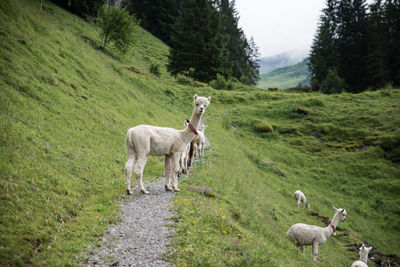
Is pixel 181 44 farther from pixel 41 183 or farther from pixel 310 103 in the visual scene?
pixel 41 183

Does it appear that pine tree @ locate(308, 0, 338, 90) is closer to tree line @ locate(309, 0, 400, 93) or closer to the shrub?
tree line @ locate(309, 0, 400, 93)

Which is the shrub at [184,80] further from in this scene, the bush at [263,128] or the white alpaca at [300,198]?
the white alpaca at [300,198]

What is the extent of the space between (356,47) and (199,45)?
47.5 metres

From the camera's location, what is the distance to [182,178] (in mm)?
12508

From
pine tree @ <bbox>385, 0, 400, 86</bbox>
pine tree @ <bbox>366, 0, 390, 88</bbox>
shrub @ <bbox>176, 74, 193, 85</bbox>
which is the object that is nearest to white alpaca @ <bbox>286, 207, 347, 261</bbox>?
shrub @ <bbox>176, 74, 193, 85</bbox>

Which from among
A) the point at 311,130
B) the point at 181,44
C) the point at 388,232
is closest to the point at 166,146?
the point at 388,232

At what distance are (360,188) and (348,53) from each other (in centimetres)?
6078

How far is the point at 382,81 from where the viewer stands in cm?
6150

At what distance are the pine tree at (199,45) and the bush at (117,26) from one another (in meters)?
16.3

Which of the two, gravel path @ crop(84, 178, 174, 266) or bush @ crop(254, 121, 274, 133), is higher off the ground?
gravel path @ crop(84, 178, 174, 266)

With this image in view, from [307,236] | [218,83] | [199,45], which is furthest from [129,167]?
[199,45]

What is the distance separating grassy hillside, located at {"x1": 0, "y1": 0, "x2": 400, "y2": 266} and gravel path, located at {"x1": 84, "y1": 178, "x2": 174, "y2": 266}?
1.22 ft

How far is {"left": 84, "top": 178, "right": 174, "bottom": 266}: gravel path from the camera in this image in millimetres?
5602

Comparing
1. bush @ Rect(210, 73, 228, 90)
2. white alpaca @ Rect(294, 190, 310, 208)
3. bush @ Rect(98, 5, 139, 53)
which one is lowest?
white alpaca @ Rect(294, 190, 310, 208)
